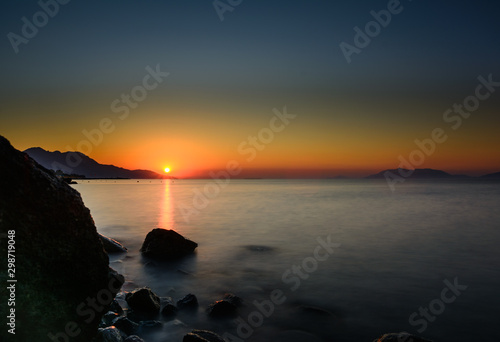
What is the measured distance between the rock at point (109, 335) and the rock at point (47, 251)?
134 millimetres

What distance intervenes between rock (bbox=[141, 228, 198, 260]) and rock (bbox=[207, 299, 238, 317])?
6.16m

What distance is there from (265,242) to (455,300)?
10400 millimetres

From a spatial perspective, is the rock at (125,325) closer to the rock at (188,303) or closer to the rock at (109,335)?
the rock at (109,335)

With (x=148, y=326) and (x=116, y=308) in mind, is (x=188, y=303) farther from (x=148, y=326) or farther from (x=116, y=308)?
(x=116, y=308)

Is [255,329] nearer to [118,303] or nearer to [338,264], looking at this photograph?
[118,303]

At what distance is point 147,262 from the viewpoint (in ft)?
42.1

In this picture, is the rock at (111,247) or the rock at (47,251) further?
the rock at (111,247)

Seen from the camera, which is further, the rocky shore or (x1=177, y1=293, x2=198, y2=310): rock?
(x1=177, y1=293, x2=198, y2=310): rock

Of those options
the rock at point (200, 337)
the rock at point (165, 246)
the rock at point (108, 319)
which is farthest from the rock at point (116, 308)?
the rock at point (165, 246)

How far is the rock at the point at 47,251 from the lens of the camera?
443 centimetres

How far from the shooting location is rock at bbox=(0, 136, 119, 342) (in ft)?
14.5

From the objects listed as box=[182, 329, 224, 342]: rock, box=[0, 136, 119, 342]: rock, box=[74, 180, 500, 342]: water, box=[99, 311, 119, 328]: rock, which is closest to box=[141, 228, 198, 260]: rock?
box=[74, 180, 500, 342]: water

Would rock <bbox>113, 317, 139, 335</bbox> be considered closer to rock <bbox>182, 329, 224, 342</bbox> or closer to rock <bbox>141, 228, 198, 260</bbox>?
rock <bbox>182, 329, 224, 342</bbox>

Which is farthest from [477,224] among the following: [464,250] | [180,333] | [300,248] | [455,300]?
[180,333]
